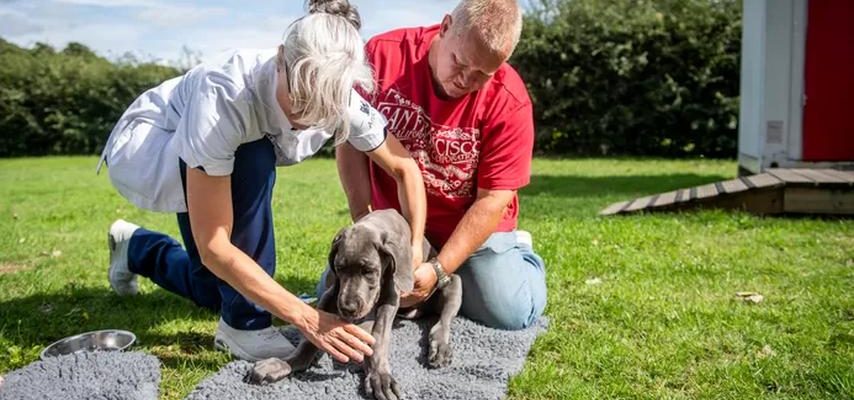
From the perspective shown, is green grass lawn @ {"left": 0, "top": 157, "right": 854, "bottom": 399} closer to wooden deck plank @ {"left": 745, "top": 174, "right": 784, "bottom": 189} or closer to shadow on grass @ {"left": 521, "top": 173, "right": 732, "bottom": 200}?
wooden deck plank @ {"left": 745, "top": 174, "right": 784, "bottom": 189}

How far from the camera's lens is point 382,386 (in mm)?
3146

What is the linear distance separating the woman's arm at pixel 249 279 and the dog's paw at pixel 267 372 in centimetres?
26

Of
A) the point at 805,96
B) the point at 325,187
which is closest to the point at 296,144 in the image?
the point at 805,96

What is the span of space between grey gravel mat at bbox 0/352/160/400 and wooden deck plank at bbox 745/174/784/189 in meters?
6.58

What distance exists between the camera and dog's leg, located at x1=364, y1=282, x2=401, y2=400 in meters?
3.14

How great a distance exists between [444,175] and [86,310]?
2.46 metres

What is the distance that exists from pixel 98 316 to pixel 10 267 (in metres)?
1.93

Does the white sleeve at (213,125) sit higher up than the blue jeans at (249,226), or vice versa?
the white sleeve at (213,125)

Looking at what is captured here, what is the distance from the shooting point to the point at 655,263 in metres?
5.65

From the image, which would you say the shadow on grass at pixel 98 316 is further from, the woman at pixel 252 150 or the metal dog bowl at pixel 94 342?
the woman at pixel 252 150

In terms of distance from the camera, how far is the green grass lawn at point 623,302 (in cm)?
344

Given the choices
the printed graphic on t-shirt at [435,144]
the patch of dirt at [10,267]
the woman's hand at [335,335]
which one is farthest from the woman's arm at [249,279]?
the patch of dirt at [10,267]

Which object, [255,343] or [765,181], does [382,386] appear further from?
[765,181]

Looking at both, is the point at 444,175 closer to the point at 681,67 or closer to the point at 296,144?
the point at 296,144
